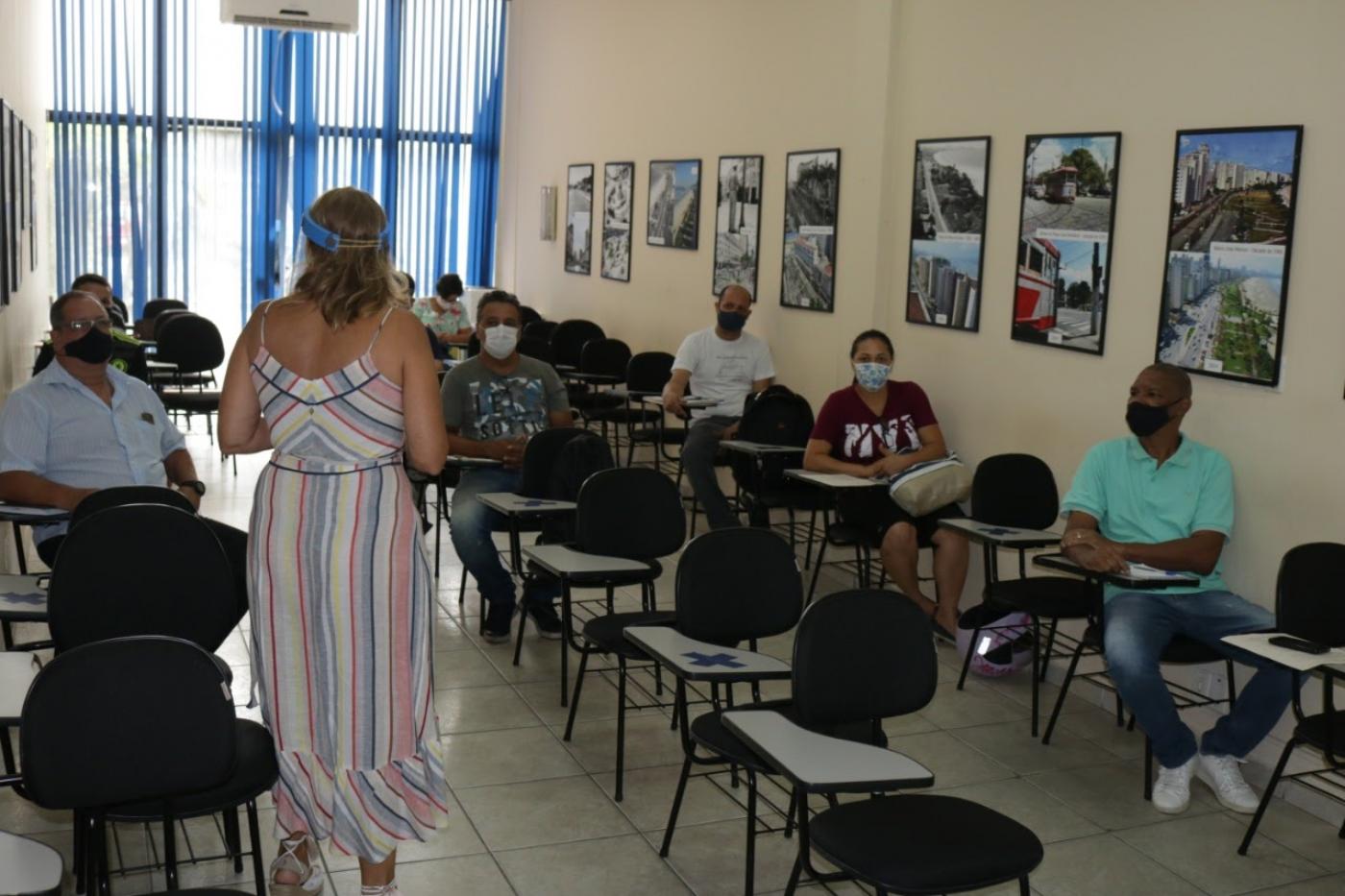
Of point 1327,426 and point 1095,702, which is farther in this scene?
point 1095,702

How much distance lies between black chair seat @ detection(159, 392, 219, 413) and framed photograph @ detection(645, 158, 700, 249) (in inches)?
131

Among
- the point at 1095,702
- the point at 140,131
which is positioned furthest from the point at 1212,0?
the point at 140,131

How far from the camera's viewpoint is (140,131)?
42.1ft

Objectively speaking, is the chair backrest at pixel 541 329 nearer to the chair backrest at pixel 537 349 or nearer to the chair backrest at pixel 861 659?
the chair backrest at pixel 537 349

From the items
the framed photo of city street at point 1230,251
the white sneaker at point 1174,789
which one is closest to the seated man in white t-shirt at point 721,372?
the framed photo of city street at point 1230,251

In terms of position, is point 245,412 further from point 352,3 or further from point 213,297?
point 213,297

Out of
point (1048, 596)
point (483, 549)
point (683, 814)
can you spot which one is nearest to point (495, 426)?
point (483, 549)

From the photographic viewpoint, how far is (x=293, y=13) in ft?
35.5

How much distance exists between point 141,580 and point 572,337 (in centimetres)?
717

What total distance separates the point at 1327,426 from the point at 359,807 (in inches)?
133

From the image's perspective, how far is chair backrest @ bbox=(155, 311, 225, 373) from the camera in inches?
385

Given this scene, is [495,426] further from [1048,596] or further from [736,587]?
[1048,596]

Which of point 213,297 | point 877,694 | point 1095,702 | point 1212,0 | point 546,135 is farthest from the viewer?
point 213,297

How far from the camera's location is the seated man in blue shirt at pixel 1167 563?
4.44 metres
